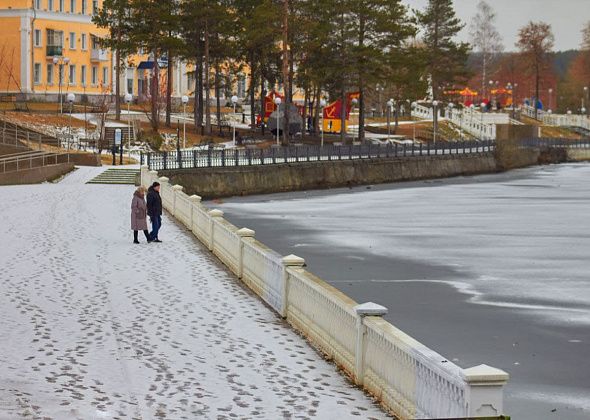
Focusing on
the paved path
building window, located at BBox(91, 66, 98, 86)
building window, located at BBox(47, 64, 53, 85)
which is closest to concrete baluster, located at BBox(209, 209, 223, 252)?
the paved path

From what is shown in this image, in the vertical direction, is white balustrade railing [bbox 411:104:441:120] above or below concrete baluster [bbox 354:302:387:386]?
above

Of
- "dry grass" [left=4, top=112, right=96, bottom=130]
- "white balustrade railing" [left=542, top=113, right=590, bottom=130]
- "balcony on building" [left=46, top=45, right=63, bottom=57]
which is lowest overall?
"dry grass" [left=4, top=112, right=96, bottom=130]

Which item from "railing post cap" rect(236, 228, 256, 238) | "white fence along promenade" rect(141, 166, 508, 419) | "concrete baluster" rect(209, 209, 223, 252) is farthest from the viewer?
"concrete baluster" rect(209, 209, 223, 252)

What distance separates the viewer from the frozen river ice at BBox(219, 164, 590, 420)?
62.1 ft

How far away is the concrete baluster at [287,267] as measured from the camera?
18250 mm

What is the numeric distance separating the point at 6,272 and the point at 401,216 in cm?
2939

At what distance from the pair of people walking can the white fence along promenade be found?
19.9 ft

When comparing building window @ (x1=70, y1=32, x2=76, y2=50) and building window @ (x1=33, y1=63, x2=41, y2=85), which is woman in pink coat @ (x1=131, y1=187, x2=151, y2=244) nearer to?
building window @ (x1=33, y1=63, x2=41, y2=85)

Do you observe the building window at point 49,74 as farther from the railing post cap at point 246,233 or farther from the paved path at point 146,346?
the railing post cap at point 246,233

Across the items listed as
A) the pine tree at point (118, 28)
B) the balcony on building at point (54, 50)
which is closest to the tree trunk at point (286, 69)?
the pine tree at point (118, 28)

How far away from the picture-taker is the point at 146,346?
1612 cm

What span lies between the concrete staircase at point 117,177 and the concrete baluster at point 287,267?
36696 millimetres

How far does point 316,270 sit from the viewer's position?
30891mm

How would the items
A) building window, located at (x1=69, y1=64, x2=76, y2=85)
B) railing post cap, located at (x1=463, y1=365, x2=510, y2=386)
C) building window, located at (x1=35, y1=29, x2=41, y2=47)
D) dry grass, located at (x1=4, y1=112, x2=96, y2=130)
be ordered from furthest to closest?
1. building window, located at (x1=69, y1=64, x2=76, y2=85)
2. building window, located at (x1=35, y1=29, x2=41, y2=47)
3. dry grass, located at (x1=4, y1=112, x2=96, y2=130)
4. railing post cap, located at (x1=463, y1=365, x2=510, y2=386)
